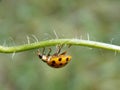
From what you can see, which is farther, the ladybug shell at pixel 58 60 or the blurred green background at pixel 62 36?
the blurred green background at pixel 62 36

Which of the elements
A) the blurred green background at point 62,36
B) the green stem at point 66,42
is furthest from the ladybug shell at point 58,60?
the blurred green background at point 62,36

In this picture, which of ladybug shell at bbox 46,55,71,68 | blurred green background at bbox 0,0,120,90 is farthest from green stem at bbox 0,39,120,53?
blurred green background at bbox 0,0,120,90

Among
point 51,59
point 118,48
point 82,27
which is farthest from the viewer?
point 82,27

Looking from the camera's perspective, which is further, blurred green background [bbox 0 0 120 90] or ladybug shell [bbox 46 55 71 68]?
blurred green background [bbox 0 0 120 90]

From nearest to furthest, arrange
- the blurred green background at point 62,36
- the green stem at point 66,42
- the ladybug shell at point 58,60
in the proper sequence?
the green stem at point 66,42
the ladybug shell at point 58,60
the blurred green background at point 62,36

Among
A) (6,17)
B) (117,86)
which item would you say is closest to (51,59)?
(117,86)

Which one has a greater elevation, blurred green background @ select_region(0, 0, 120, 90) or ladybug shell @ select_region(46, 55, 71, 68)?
blurred green background @ select_region(0, 0, 120, 90)

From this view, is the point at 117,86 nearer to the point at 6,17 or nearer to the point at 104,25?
the point at 104,25

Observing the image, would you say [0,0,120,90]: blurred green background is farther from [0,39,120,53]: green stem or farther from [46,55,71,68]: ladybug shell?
[0,39,120,53]: green stem

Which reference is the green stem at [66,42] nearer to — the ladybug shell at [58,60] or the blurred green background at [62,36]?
the ladybug shell at [58,60]
